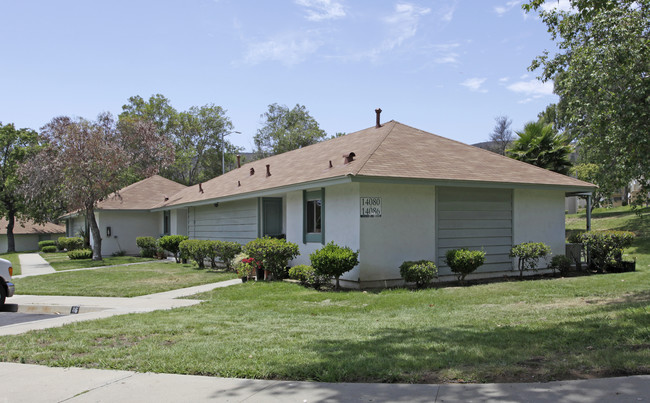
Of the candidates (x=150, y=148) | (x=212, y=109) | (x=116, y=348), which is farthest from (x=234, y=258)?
(x=212, y=109)

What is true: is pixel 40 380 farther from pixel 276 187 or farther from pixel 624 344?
pixel 276 187

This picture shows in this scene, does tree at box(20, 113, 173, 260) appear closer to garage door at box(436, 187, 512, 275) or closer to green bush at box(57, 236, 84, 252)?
green bush at box(57, 236, 84, 252)

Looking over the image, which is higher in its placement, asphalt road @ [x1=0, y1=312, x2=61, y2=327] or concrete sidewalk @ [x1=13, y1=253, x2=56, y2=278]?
asphalt road @ [x1=0, y1=312, x2=61, y2=327]

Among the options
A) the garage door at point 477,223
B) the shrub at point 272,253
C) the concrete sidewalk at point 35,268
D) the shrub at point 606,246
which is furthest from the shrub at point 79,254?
the shrub at point 606,246

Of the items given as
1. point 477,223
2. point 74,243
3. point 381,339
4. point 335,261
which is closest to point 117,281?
point 335,261

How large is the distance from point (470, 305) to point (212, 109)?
159 ft

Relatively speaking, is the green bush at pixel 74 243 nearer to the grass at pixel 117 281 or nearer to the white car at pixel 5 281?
the grass at pixel 117 281

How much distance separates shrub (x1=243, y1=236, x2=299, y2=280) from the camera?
1468 centimetres

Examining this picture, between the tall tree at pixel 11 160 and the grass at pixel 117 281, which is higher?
the tall tree at pixel 11 160

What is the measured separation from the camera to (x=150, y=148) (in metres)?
34.5

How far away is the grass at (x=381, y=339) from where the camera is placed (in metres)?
5.18

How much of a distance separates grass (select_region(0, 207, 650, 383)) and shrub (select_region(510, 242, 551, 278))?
323 centimetres

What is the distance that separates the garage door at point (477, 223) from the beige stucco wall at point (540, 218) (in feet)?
1.19

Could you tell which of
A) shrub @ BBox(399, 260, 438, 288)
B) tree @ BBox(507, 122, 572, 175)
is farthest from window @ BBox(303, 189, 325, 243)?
tree @ BBox(507, 122, 572, 175)
